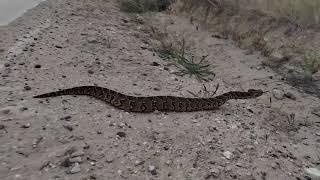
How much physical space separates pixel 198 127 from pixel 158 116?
0.63m

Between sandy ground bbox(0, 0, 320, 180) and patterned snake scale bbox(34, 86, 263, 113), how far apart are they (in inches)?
4.6

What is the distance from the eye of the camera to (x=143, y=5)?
12734 millimetres

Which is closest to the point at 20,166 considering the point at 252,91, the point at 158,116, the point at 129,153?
the point at 129,153

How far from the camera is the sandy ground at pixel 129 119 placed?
5285 millimetres

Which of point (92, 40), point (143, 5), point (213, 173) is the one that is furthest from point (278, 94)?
point (143, 5)

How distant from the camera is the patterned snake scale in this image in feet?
22.4

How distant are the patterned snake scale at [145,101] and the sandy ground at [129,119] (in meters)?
0.12

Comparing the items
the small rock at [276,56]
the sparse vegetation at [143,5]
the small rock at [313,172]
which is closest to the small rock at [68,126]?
the small rock at [313,172]

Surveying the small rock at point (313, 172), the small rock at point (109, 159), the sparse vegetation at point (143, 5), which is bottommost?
the small rock at point (313, 172)

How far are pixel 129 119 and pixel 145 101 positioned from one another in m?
0.44

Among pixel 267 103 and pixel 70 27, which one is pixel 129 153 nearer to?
pixel 267 103

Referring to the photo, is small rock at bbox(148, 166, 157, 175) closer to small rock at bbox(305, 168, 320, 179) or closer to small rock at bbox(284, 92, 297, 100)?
small rock at bbox(305, 168, 320, 179)

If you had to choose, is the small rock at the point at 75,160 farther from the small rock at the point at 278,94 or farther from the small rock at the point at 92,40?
the small rock at the point at 92,40

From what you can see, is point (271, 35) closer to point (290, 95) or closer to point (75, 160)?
point (290, 95)
